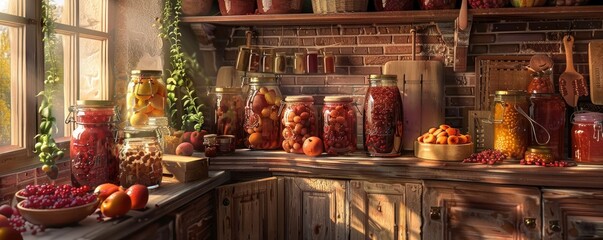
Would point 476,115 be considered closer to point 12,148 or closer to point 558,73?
point 558,73

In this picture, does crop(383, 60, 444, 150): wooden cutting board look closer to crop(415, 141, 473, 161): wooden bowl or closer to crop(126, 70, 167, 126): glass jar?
crop(415, 141, 473, 161): wooden bowl

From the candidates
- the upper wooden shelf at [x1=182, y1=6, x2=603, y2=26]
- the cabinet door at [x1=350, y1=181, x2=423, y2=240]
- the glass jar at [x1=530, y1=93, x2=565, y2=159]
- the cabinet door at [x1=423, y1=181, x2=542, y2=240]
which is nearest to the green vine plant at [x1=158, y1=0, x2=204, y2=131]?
the upper wooden shelf at [x1=182, y1=6, x2=603, y2=26]

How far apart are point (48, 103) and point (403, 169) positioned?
1.58 meters

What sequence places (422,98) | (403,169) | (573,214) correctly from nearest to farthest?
1. (573,214)
2. (403,169)
3. (422,98)

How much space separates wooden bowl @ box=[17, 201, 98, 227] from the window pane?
1045 millimetres

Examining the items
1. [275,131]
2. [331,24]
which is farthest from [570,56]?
[275,131]

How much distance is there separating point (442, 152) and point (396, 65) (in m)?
0.66

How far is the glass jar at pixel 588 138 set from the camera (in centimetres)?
260

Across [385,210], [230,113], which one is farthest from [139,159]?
[385,210]

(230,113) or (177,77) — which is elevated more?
(177,77)

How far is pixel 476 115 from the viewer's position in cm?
296

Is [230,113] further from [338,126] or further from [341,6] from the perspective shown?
[341,6]

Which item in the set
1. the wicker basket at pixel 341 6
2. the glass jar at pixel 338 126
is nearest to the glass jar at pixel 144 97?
the glass jar at pixel 338 126

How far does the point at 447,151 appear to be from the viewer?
2.68 metres
